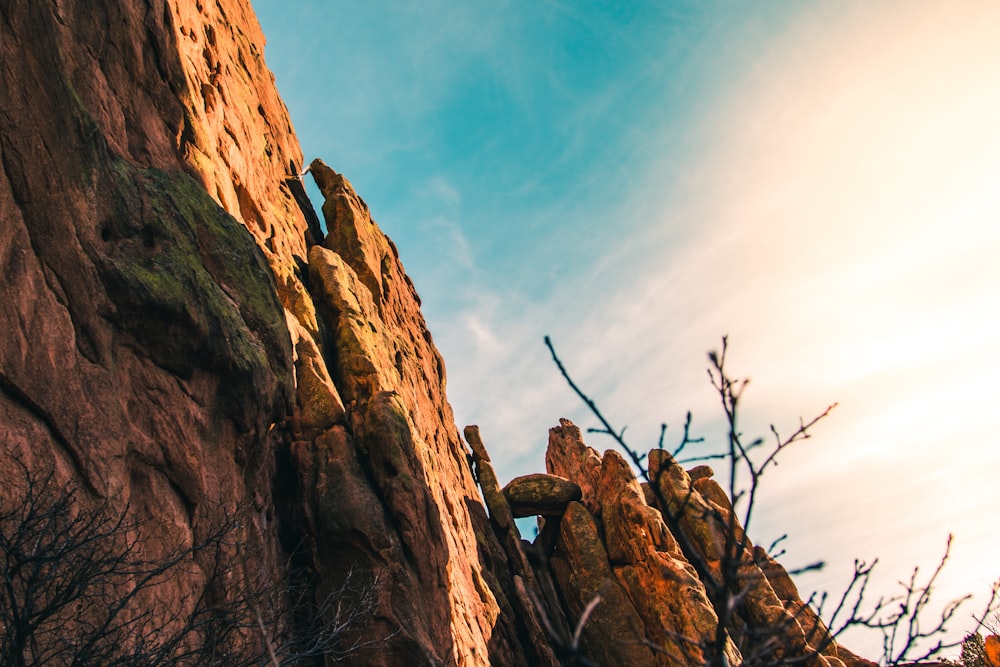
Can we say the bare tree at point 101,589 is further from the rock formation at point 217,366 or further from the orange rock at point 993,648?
the orange rock at point 993,648

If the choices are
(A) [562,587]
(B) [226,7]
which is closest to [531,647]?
(A) [562,587]

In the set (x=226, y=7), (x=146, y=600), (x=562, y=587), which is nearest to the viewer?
(x=146, y=600)

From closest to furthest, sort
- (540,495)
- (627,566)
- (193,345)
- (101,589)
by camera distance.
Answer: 1. (101,589)
2. (193,345)
3. (627,566)
4. (540,495)

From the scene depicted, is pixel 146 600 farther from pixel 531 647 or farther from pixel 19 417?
pixel 531 647

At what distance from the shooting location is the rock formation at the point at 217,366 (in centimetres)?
1141

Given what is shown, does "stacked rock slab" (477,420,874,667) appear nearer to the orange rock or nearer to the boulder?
the boulder

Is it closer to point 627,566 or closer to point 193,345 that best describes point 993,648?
point 627,566

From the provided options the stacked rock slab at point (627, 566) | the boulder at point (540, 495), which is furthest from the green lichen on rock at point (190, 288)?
the boulder at point (540, 495)

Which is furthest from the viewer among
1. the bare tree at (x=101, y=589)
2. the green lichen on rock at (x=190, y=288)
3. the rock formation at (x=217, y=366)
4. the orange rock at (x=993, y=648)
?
the orange rock at (x=993, y=648)

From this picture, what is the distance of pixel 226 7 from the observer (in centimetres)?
2888

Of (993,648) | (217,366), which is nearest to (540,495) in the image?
(993,648)

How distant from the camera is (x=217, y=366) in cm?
1446

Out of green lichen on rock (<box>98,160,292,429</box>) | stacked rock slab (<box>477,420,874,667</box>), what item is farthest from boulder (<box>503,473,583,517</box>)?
green lichen on rock (<box>98,160,292,429</box>)

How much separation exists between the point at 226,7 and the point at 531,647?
29506mm
